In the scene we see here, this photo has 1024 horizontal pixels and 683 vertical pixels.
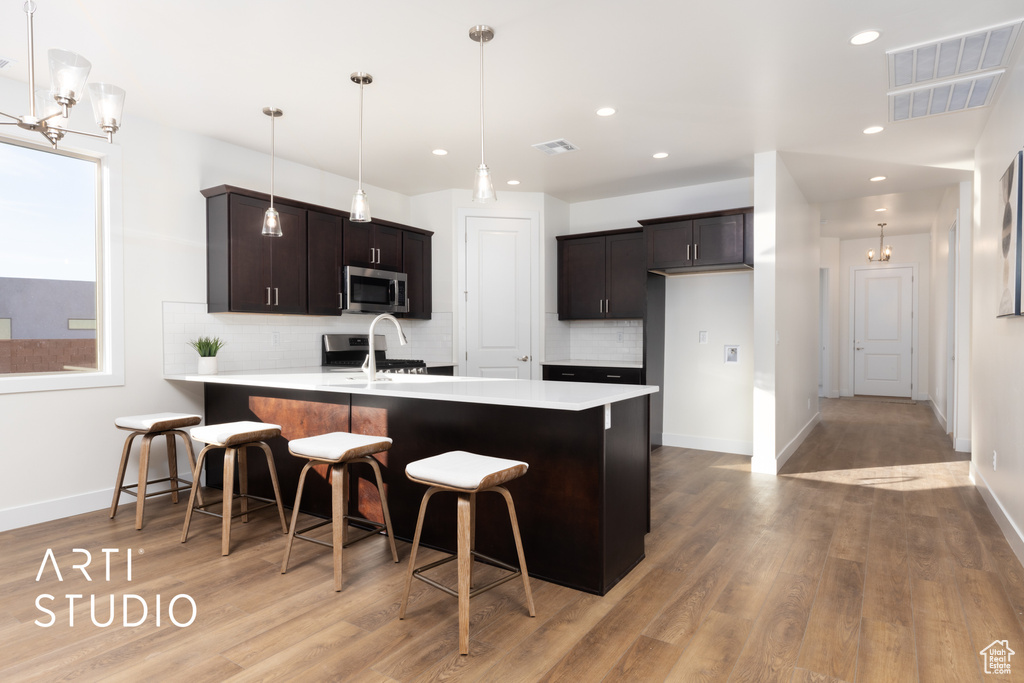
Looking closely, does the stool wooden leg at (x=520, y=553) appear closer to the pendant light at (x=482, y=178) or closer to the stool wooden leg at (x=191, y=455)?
the pendant light at (x=482, y=178)

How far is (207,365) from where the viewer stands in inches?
158

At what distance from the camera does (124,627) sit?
7.09ft

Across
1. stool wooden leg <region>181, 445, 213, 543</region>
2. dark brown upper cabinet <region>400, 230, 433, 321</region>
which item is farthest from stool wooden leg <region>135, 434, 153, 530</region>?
dark brown upper cabinet <region>400, 230, 433, 321</region>

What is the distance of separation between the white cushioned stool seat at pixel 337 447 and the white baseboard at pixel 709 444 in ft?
12.8

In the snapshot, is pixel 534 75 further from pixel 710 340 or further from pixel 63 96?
pixel 710 340

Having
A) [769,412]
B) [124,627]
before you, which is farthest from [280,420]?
[769,412]

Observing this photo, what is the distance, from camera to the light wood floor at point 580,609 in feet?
6.30

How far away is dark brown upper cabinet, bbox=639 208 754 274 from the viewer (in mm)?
4945

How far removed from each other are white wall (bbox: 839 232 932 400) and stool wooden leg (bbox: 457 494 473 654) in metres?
9.73

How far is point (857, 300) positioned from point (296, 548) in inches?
397

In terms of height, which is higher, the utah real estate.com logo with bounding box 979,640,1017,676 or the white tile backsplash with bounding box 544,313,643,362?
the white tile backsplash with bounding box 544,313,643,362

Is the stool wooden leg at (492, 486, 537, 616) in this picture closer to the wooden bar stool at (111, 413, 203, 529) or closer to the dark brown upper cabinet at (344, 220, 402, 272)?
the wooden bar stool at (111, 413, 203, 529)

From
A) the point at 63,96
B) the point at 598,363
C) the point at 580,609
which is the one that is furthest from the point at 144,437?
the point at 598,363

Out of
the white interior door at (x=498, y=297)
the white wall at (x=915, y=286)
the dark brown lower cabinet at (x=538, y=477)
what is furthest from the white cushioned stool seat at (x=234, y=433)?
the white wall at (x=915, y=286)
